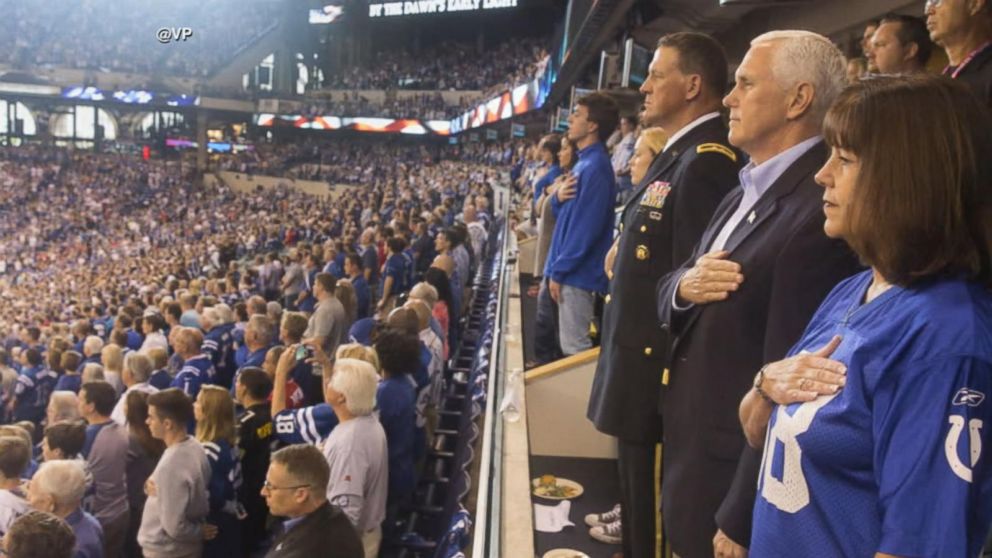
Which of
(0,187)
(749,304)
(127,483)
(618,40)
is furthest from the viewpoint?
(0,187)

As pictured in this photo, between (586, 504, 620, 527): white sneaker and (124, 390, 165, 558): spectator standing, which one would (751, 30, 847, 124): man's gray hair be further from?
(124, 390, 165, 558): spectator standing

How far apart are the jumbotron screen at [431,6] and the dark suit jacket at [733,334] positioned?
95.8 ft

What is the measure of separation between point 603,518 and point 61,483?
1.95 meters

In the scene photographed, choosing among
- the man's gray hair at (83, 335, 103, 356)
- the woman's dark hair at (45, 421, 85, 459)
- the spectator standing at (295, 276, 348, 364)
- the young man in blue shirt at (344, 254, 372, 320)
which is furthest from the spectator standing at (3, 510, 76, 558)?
the man's gray hair at (83, 335, 103, 356)

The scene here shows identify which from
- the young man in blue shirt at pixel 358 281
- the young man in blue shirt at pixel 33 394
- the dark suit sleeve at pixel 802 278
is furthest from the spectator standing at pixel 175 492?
the young man in blue shirt at pixel 33 394

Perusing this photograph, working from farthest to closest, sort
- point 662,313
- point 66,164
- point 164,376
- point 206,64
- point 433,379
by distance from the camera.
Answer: point 206,64
point 66,164
point 164,376
point 433,379
point 662,313

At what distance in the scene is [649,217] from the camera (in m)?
2.12

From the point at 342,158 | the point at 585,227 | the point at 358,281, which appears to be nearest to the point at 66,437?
the point at 585,227

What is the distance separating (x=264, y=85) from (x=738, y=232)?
3586cm

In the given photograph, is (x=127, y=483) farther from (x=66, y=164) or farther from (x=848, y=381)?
(x=66, y=164)

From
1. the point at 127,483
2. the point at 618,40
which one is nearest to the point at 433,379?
the point at 127,483

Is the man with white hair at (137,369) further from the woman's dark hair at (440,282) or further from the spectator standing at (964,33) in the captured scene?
the spectator standing at (964,33)

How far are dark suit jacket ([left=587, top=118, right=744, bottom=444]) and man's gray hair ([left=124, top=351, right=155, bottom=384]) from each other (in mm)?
3668

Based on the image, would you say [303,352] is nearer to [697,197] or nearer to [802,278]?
[697,197]
